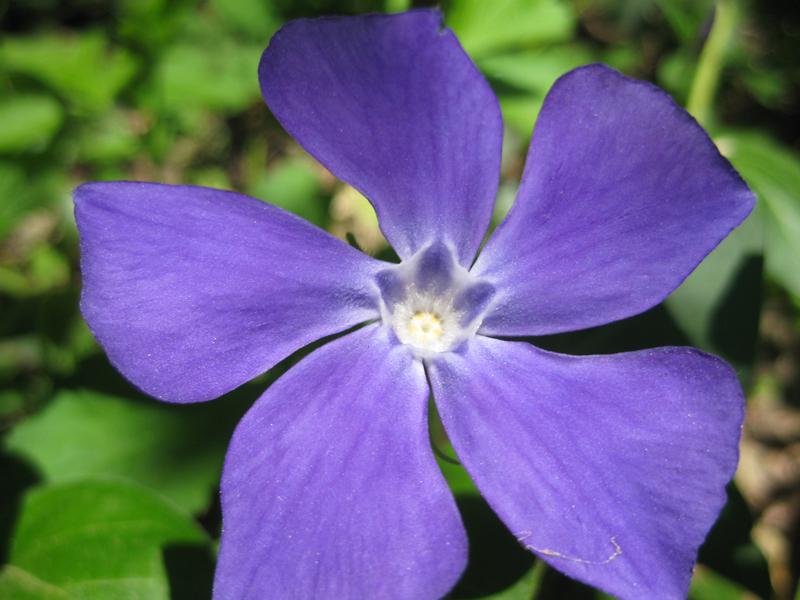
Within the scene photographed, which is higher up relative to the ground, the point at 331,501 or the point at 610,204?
the point at 610,204

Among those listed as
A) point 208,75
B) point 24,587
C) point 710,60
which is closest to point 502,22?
point 710,60

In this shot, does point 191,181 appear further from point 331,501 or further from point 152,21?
point 331,501

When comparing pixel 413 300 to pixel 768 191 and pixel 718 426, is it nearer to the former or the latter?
pixel 718 426

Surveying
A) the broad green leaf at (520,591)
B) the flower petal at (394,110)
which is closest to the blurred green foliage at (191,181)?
the broad green leaf at (520,591)

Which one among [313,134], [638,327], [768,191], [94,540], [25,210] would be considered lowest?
[94,540]

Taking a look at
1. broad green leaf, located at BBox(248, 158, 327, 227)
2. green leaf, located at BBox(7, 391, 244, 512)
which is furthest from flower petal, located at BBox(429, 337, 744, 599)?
broad green leaf, located at BBox(248, 158, 327, 227)

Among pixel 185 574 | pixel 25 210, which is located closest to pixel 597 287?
pixel 185 574
